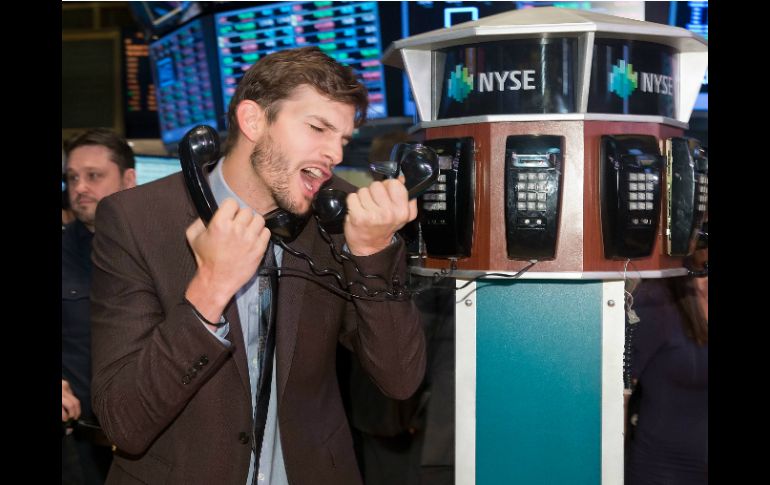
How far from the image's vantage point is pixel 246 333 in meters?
1.77

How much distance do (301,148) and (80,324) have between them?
5.78 feet

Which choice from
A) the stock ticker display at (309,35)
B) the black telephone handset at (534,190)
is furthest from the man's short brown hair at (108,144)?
the black telephone handset at (534,190)

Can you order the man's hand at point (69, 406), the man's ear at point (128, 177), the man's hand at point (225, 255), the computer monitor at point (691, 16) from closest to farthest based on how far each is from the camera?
1. the man's hand at point (225, 255)
2. the man's hand at point (69, 406)
3. the man's ear at point (128, 177)
4. the computer monitor at point (691, 16)

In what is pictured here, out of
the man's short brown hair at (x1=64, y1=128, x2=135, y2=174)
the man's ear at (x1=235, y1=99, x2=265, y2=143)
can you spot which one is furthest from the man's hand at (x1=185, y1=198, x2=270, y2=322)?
the man's short brown hair at (x1=64, y1=128, x2=135, y2=174)

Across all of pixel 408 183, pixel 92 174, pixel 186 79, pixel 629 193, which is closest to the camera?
pixel 408 183

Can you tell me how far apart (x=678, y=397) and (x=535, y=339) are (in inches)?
38.2

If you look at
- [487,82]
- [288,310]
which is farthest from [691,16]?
[288,310]

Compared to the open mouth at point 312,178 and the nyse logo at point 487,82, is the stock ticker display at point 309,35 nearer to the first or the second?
the nyse logo at point 487,82

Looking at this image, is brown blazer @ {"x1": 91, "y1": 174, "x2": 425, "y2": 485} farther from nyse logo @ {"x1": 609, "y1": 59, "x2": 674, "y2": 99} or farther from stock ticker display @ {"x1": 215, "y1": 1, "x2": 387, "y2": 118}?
stock ticker display @ {"x1": 215, "y1": 1, "x2": 387, "y2": 118}

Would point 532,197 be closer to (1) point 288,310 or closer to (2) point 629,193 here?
(2) point 629,193

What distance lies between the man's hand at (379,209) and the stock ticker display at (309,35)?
241 cm

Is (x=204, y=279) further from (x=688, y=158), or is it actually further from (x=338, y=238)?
(x=688, y=158)

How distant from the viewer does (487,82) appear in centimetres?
193

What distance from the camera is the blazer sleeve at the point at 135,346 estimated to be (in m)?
1.53
